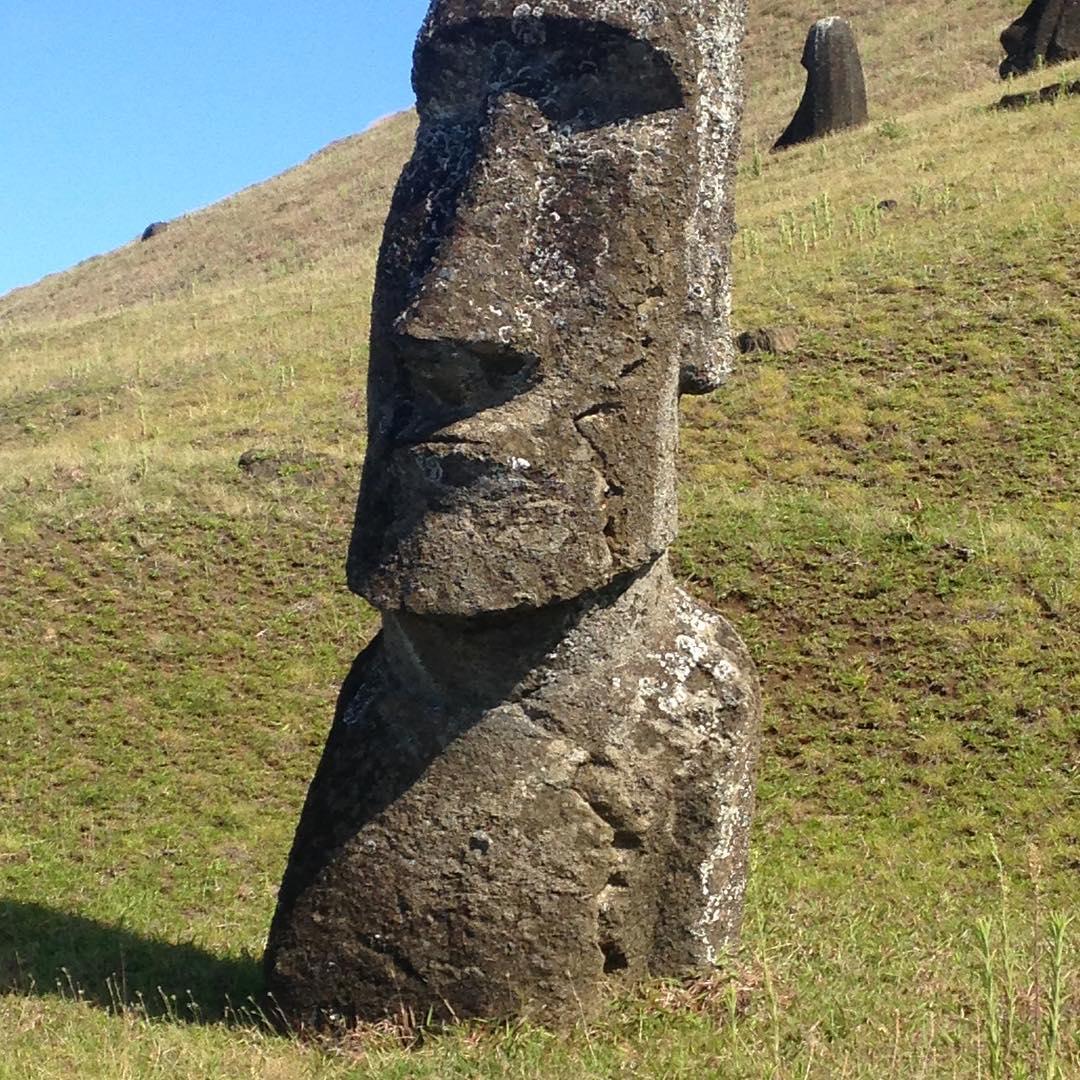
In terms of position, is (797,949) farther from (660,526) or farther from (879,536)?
(879,536)

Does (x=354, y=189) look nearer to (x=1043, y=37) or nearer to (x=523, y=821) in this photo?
(x=1043, y=37)

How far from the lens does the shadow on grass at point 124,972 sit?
5379mm

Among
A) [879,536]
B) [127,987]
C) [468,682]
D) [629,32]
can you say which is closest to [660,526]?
[468,682]

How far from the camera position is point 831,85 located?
1312 inches

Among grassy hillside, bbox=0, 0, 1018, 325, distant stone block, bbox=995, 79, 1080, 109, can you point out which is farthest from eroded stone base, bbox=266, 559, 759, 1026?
grassy hillside, bbox=0, 0, 1018, 325

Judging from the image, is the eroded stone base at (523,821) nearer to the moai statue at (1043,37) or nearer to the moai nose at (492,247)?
the moai nose at (492,247)

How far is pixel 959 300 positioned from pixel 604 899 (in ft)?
47.6

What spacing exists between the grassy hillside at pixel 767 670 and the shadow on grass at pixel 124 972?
2 centimetres

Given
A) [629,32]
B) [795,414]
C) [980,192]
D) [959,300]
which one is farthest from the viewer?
[980,192]

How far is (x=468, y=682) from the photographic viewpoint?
5.14 meters

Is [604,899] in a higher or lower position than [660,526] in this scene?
lower

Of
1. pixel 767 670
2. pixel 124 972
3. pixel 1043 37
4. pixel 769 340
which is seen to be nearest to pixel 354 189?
pixel 1043 37

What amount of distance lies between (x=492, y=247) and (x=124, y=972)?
2824 mm

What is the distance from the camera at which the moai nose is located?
4.84 m
